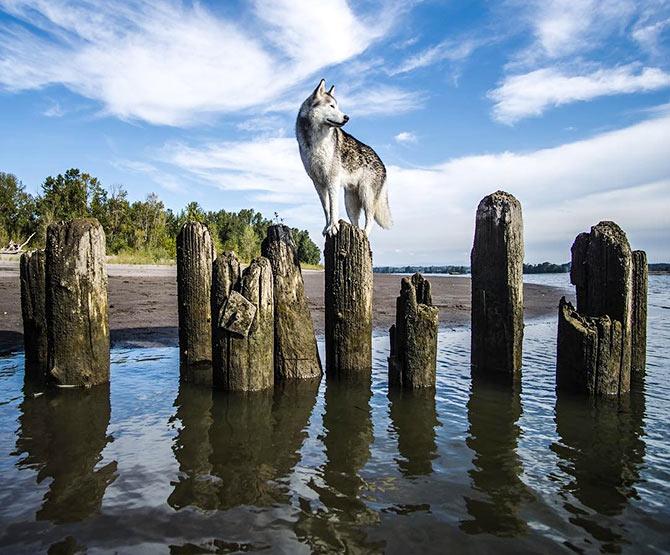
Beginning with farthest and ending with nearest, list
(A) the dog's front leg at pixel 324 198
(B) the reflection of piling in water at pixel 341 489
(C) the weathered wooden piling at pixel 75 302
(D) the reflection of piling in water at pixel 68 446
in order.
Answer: (A) the dog's front leg at pixel 324 198 < (C) the weathered wooden piling at pixel 75 302 < (D) the reflection of piling in water at pixel 68 446 < (B) the reflection of piling in water at pixel 341 489

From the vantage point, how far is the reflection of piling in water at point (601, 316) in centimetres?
596

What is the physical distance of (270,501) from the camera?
355 cm

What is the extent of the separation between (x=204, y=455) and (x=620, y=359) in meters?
4.93

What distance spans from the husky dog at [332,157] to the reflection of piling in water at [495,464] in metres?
3.44

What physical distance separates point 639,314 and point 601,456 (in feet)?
12.6

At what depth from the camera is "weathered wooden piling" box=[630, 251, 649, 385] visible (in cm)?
736

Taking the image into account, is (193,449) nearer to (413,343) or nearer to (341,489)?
(341,489)

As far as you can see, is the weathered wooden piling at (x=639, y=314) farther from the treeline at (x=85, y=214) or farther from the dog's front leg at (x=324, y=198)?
the treeline at (x=85, y=214)

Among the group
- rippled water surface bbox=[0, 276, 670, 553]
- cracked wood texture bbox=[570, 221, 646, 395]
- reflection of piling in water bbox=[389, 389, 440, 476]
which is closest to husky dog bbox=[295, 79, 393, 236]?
reflection of piling in water bbox=[389, 389, 440, 476]

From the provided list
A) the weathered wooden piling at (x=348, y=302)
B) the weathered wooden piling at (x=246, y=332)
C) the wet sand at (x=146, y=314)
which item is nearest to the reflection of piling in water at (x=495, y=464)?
the weathered wooden piling at (x=348, y=302)

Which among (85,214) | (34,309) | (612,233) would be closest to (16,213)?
(85,214)

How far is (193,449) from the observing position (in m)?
4.53

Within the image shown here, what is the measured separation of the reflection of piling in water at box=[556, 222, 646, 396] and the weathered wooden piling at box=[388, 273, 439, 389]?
1614 millimetres

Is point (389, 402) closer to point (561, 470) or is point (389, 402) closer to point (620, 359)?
point (561, 470)
